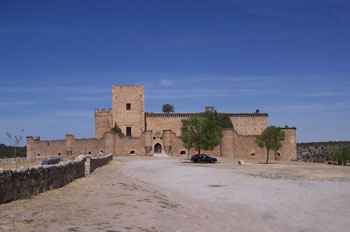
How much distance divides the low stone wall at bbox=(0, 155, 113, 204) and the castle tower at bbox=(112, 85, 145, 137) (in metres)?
37.0

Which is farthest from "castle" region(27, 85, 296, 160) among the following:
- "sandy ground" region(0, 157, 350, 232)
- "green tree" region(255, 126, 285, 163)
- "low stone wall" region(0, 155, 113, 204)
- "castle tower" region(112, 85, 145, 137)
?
"low stone wall" region(0, 155, 113, 204)

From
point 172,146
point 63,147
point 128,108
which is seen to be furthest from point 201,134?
point 63,147

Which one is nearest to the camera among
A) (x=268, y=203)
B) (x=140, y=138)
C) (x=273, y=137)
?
(x=268, y=203)

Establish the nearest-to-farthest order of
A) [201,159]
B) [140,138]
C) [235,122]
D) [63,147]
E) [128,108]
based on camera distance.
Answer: [201,159] < [140,138] < [63,147] < [128,108] < [235,122]

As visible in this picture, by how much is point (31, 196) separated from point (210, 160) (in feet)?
86.6

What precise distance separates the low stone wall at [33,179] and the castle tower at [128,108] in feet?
121

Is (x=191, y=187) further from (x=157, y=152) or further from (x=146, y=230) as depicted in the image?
(x=157, y=152)

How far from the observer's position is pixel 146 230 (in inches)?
298

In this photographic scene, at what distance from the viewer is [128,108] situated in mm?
52594

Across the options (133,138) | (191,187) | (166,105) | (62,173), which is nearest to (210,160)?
(133,138)

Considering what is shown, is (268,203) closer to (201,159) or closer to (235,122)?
(201,159)

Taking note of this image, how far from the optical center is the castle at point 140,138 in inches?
1779

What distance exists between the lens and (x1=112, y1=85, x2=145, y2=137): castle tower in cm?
5238

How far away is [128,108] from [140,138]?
7.75 m
